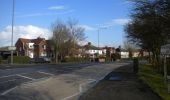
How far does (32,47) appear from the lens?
144 m

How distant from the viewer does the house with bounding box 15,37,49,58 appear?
5556 inches

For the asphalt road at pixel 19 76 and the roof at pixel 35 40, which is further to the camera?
the roof at pixel 35 40

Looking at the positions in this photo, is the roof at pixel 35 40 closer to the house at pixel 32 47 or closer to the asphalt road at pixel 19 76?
the house at pixel 32 47

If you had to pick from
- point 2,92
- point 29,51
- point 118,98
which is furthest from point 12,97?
point 29,51

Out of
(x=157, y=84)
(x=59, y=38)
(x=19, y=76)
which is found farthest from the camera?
(x=59, y=38)

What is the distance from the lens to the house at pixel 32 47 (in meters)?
141

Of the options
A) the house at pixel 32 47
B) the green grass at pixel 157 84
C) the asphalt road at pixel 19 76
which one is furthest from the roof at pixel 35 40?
the green grass at pixel 157 84

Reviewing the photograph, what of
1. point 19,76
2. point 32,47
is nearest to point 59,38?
point 32,47

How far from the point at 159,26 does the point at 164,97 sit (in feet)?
16.4

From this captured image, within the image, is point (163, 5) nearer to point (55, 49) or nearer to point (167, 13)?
point (167, 13)

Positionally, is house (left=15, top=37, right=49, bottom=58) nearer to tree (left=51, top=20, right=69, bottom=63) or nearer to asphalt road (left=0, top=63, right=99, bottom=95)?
tree (left=51, top=20, right=69, bottom=63)

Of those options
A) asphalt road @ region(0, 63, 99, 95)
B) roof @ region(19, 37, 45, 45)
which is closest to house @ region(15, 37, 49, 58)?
roof @ region(19, 37, 45, 45)

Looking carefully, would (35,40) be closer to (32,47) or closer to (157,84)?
(32,47)

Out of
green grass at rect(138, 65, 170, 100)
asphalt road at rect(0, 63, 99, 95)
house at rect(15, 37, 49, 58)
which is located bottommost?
green grass at rect(138, 65, 170, 100)
